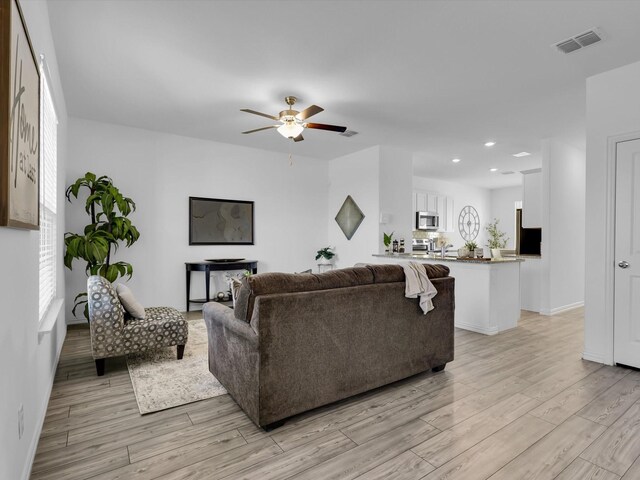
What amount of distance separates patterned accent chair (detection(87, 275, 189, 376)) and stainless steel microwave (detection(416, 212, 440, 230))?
687cm

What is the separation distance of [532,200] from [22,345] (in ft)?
22.7

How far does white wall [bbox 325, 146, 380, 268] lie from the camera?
6.08 meters

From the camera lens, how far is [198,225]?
5652mm

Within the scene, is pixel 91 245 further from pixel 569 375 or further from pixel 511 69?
pixel 569 375

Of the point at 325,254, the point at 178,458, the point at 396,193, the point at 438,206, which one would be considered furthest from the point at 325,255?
the point at 178,458

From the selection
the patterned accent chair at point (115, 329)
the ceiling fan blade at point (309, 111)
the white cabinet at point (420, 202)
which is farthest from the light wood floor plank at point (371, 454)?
the white cabinet at point (420, 202)

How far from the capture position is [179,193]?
18.0 feet

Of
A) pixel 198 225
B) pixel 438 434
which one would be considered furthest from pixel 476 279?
pixel 198 225

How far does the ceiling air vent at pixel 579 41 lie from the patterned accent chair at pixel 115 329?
13.6ft

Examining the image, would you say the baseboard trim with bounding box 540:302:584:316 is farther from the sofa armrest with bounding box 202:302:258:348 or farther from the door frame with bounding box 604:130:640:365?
the sofa armrest with bounding box 202:302:258:348

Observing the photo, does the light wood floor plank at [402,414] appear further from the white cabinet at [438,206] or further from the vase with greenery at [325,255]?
the white cabinet at [438,206]

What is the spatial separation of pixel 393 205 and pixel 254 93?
3243 mm

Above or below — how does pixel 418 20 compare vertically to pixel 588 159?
above

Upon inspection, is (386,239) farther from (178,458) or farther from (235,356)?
(178,458)
